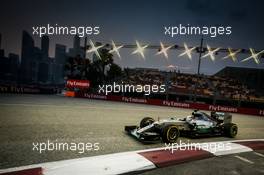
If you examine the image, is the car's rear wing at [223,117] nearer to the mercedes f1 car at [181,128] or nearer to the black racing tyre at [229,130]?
the mercedes f1 car at [181,128]

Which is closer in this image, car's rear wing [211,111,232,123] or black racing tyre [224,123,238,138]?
black racing tyre [224,123,238,138]

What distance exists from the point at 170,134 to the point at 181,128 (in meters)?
1.08

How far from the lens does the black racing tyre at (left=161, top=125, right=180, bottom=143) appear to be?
820 centimetres

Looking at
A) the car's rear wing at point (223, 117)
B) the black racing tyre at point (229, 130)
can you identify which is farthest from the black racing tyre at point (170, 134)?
the car's rear wing at point (223, 117)

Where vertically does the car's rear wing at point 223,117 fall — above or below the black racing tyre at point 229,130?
above

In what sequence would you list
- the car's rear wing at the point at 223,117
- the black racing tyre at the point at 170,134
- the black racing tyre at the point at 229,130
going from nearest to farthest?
the black racing tyre at the point at 170,134
the black racing tyre at the point at 229,130
the car's rear wing at the point at 223,117

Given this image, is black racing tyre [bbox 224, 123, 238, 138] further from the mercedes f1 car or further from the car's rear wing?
the car's rear wing

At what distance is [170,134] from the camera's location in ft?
27.3

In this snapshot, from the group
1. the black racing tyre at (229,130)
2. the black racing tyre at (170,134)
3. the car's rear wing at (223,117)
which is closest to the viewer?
the black racing tyre at (170,134)

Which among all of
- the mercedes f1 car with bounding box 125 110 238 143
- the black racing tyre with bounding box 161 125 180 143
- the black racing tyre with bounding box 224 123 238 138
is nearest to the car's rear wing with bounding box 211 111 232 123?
the mercedes f1 car with bounding box 125 110 238 143

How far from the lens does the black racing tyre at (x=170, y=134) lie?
820 centimetres

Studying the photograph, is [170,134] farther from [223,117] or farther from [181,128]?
[223,117]

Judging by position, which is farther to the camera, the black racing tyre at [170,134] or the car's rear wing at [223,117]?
the car's rear wing at [223,117]

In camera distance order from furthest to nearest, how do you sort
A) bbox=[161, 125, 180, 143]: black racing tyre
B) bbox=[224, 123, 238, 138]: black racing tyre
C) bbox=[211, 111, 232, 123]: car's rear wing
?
bbox=[211, 111, 232, 123]: car's rear wing → bbox=[224, 123, 238, 138]: black racing tyre → bbox=[161, 125, 180, 143]: black racing tyre
